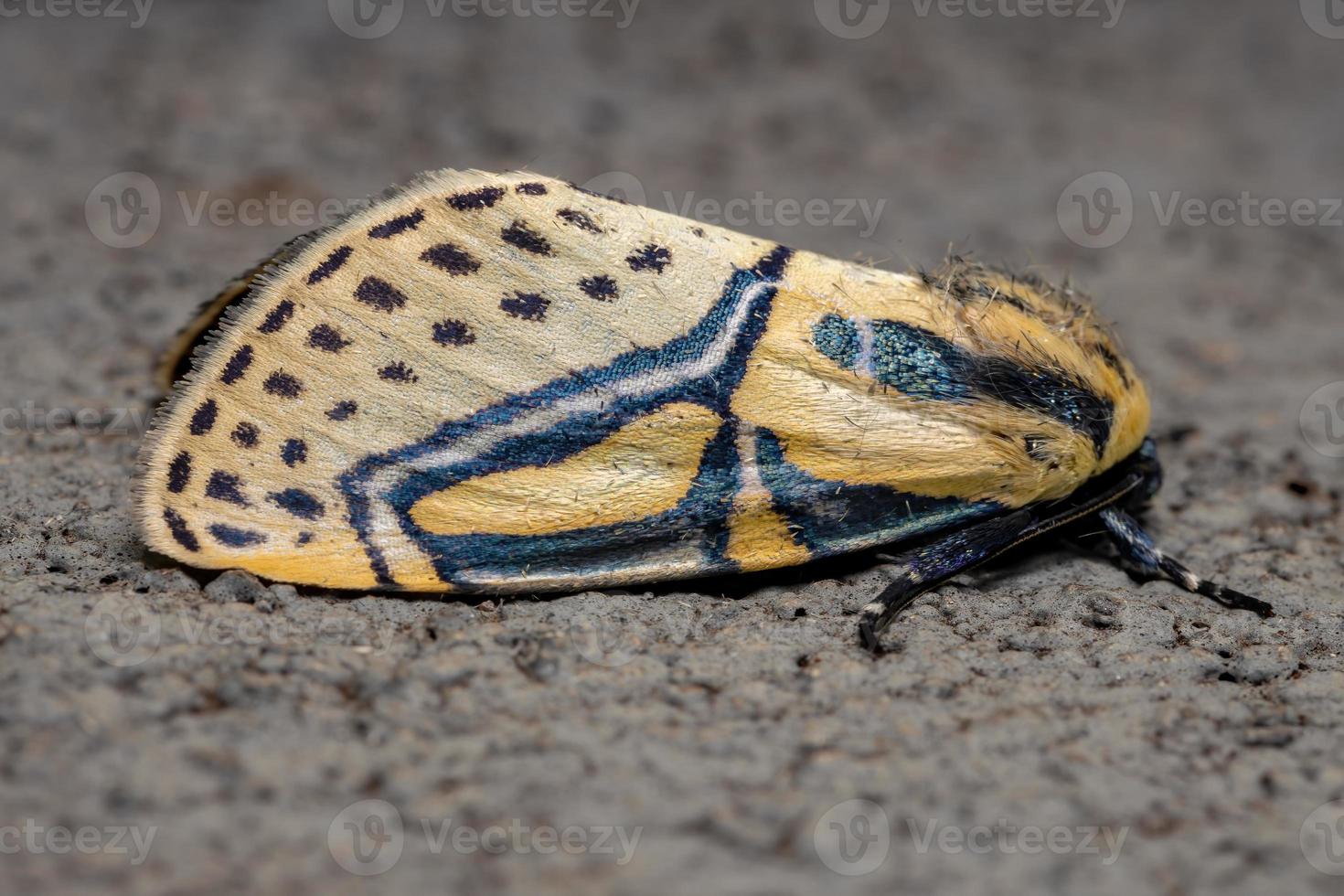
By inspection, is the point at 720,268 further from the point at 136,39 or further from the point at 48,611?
the point at 136,39

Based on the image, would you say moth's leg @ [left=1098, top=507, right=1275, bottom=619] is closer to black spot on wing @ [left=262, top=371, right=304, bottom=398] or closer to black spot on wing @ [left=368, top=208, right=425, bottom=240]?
black spot on wing @ [left=368, top=208, right=425, bottom=240]

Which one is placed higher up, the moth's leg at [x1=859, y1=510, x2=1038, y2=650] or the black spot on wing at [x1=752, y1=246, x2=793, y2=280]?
the black spot on wing at [x1=752, y1=246, x2=793, y2=280]

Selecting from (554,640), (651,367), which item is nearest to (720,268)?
(651,367)

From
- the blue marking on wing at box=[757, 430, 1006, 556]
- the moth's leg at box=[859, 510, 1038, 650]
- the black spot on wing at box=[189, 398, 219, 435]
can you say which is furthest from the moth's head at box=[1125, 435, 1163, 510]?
the black spot on wing at box=[189, 398, 219, 435]

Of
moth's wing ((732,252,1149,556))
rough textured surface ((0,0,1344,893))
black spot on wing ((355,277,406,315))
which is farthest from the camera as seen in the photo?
moth's wing ((732,252,1149,556))

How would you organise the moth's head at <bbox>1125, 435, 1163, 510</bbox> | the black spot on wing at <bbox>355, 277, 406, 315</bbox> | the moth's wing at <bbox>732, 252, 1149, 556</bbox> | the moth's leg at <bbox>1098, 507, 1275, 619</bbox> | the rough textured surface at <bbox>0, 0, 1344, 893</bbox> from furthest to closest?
1. the moth's head at <bbox>1125, 435, 1163, 510</bbox>
2. the moth's leg at <bbox>1098, 507, 1275, 619</bbox>
3. the moth's wing at <bbox>732, 252, 1149, 556</bbox>
4. the black spot on wing at <bbox>355, 277, 406, 315</bbox>
5. the rough textured surface at <bbox>0, 0, 1344, 893</bbox>

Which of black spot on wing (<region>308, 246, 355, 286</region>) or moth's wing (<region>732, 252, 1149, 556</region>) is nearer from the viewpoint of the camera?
black spot on wing (<region>308, 246, 355, 286</region>)
